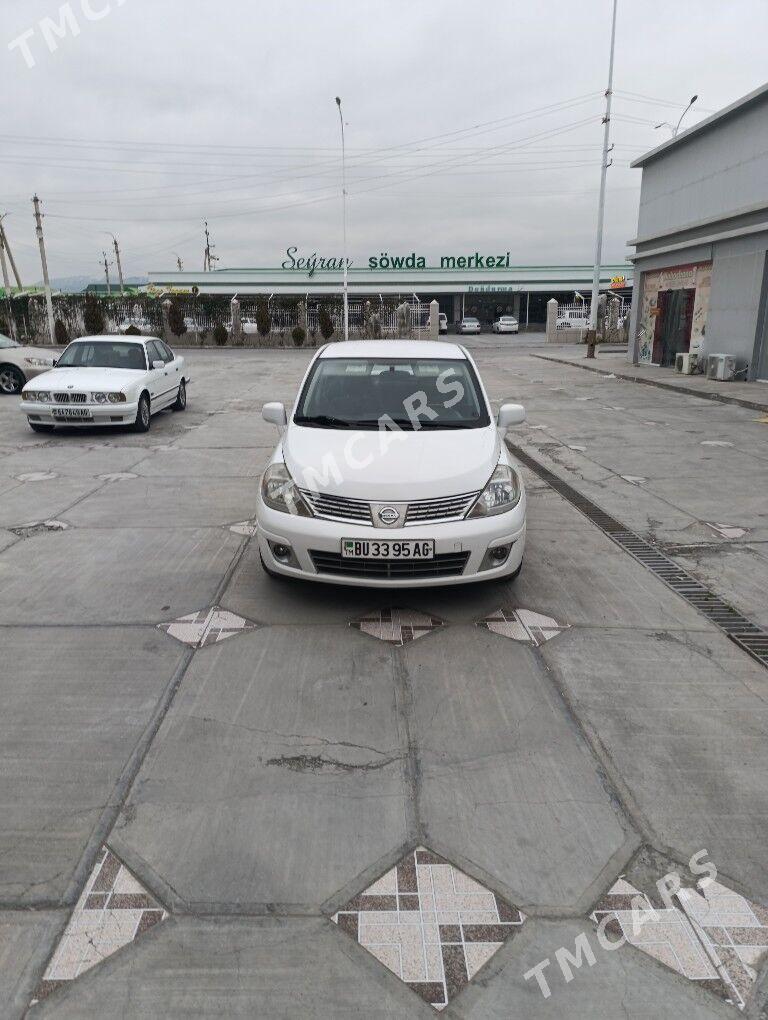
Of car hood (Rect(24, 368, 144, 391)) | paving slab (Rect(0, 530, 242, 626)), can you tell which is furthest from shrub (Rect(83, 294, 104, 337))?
paving slab (Rect(0, 530, 242, 626))

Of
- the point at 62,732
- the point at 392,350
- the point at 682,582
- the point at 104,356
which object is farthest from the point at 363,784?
the point at 104,356

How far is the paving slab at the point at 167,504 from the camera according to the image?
672cm

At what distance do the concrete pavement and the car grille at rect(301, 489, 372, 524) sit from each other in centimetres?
67

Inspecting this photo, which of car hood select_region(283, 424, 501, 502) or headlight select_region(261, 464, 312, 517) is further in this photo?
headlight select_region(261, 464, 312, 517)

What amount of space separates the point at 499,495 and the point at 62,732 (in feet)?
9.25

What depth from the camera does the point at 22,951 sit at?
2.21m

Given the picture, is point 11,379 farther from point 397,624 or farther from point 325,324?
point 325,324

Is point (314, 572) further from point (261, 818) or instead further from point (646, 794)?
point (646, 794)

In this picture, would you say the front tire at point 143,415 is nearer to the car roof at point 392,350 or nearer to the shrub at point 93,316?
the car roof at point 392,350

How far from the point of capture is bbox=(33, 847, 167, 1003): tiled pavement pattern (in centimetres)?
216

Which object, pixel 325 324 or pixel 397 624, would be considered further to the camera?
pixel 325 324

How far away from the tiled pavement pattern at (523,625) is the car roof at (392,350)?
2.48 metres

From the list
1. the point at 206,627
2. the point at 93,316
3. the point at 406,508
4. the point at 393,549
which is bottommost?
the point at 206,627

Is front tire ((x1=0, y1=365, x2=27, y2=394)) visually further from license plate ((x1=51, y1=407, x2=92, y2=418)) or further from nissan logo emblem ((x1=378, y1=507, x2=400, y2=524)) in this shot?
nissan logo emblem ((x1=378, y1=507, x2=400, y2=524))
